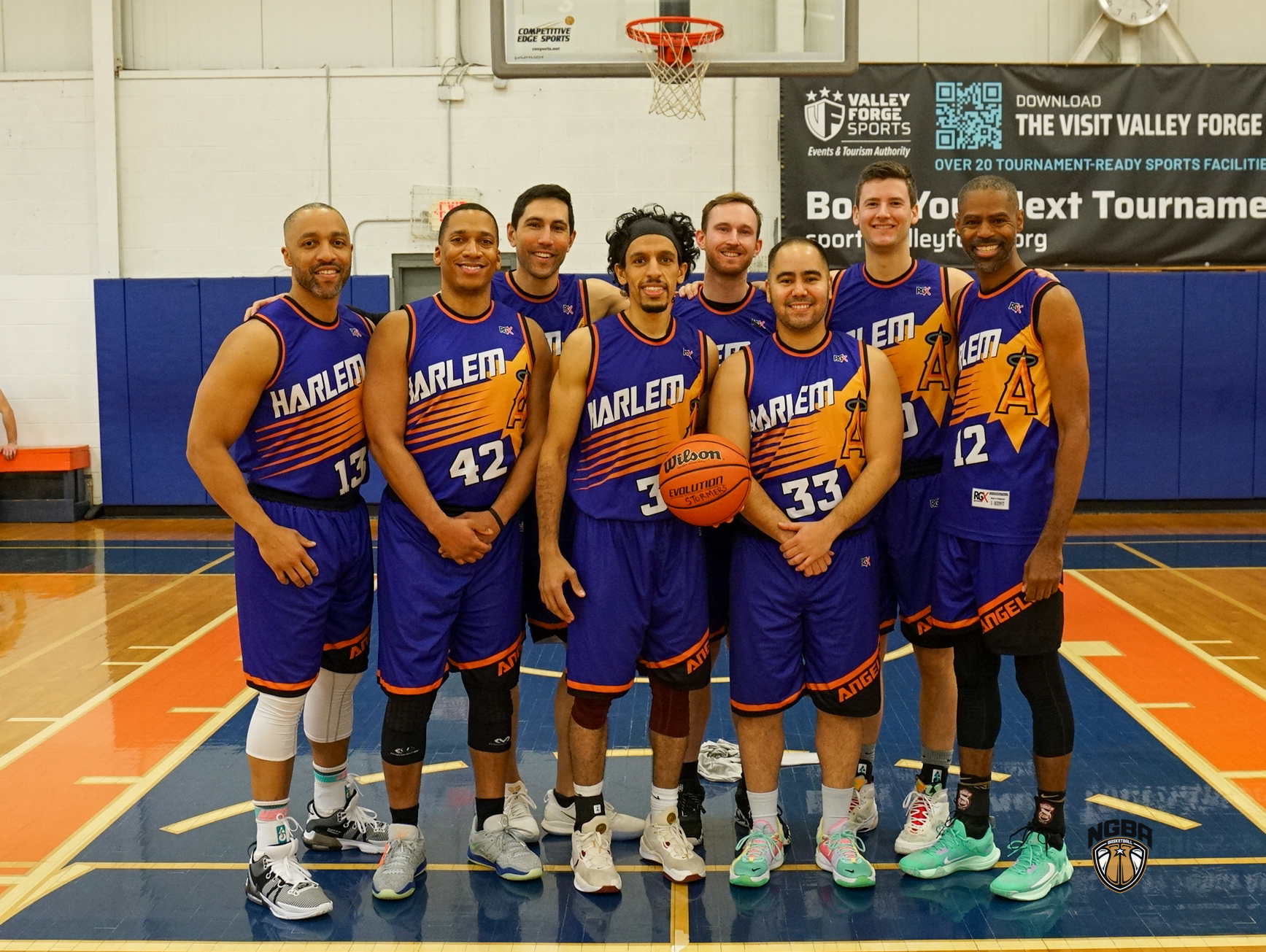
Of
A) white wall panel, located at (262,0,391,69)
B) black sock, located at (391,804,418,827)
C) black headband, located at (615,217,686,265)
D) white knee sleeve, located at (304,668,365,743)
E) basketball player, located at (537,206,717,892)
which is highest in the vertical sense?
white wall panel, located at (262,0,391,69)

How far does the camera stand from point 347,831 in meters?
4.04

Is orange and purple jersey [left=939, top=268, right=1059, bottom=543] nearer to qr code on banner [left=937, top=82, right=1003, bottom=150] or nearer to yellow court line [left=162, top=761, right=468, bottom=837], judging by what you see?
yellow court line [left=162, top=761, right=468, bottom=837]

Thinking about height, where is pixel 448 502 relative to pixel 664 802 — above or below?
above

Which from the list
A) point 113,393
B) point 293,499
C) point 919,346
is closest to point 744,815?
point 919,346

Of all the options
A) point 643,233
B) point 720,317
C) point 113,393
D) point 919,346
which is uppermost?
point 643,233

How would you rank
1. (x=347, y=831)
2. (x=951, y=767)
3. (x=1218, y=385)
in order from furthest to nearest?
(x=1218, y=385) → (x=951, y=767) → (x=347, y=831)

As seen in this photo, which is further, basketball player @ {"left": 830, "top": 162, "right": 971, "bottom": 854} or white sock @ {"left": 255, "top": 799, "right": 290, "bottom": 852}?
basketball player @ {"left": 830, "top": 162, "right": 971, "bottom": 854}

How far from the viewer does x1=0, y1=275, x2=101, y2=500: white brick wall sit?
1127cm

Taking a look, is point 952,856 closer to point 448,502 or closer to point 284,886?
point 448,502

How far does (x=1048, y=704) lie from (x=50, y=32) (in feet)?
37.4

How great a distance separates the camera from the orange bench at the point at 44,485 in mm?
10867

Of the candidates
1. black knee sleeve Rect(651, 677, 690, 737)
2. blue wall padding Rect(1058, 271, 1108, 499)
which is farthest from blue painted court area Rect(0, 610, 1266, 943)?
blue wall padding Rect(1058, 271, 1108, 499)

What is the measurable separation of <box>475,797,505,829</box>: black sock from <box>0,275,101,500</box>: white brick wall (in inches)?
354

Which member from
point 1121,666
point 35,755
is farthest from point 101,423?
point 1121,666
